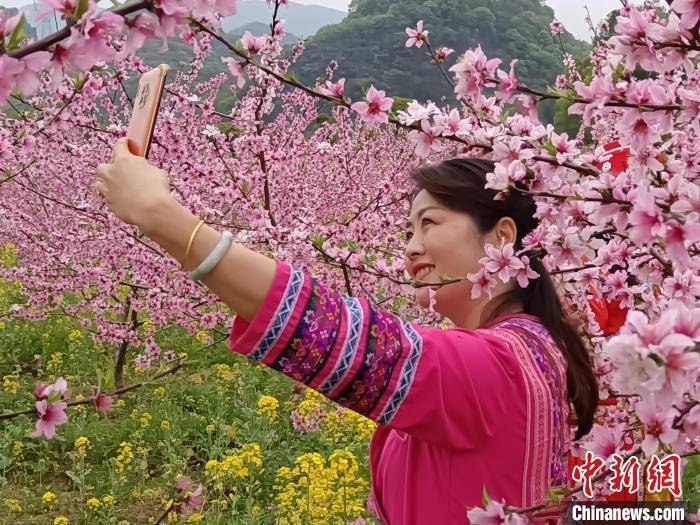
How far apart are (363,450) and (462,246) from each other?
3.08 meters

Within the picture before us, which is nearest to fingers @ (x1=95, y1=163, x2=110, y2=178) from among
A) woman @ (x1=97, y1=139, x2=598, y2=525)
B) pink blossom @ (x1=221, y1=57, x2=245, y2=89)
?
woman @ (x1=97, y1=139, x2=598, y2=525)

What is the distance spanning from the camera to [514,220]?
1.92 meters

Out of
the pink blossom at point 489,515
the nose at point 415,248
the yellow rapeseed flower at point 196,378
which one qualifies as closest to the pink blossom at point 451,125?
the nose at point 415,248

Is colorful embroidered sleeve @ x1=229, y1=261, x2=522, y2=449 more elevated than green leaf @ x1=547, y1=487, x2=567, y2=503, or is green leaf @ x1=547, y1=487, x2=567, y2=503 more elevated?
colorful embroidered sleeve @ x1=229, y1=261, x2=522, y2=449

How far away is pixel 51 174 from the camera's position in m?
8.62

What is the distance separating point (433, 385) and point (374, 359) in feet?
0.42

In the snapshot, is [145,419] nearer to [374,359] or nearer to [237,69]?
[237,69]

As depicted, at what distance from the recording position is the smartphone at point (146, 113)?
1.19 metres

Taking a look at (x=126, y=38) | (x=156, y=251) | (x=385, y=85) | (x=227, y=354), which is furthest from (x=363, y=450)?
(x=385, y=85)

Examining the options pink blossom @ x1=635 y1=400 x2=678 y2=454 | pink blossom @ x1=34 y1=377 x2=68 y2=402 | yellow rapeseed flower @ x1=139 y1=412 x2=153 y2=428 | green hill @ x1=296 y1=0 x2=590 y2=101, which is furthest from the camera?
green hill @ x1=296 y1=0 x2=590 y2=101

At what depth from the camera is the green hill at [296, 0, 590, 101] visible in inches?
2195

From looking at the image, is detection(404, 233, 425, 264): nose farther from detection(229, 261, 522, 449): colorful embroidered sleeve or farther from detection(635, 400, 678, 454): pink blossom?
detection(635, 400, 678, 454): pink blossom

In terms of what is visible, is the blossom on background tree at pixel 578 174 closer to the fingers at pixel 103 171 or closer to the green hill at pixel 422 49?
the fingers at pixel 103 171

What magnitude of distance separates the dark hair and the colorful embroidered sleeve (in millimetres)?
Result: 499
